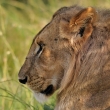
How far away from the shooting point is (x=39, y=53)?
4434mm

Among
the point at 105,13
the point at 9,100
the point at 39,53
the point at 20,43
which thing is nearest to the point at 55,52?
the point at 39,53

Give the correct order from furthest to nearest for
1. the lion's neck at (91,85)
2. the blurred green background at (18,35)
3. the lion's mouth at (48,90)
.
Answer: the blurred green background at (18,35) → the lion's mouth at (48,90) → the lion's neck at (91,85)

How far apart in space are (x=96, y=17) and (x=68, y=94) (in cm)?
56

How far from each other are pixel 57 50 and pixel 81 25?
246 mm

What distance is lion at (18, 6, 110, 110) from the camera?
4.14 m

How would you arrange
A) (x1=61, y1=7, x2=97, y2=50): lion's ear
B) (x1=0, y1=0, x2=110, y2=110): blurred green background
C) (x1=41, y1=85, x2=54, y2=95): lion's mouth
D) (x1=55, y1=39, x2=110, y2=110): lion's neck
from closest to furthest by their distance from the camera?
(x1=55, y1=39, x2=110, y2=110): lion's neck < (x1=61, y1=7, x2=97, y2=50): lion's ear < (x1=41, y1=85, x2=54, y2=95): lion's mouth < (x1=0, y1=0, x2=110, y2=110): blurred green background

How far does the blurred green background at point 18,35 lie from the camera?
5.27m

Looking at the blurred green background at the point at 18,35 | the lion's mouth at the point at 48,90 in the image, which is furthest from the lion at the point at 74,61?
the blurred green background at the point at 18,35

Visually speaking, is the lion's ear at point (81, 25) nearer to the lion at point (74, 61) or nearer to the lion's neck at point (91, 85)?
the lion at point (74, 61)

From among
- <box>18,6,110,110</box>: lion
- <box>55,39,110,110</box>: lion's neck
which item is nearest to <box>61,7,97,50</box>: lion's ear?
<box>18,6,110,110</box>: lion

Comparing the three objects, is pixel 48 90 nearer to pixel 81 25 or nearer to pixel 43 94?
pixel 43 94

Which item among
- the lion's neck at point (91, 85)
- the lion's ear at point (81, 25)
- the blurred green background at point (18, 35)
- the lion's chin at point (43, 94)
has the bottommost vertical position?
the blurred green background at point (18, 35)

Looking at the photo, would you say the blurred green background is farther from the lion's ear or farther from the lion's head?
the lion's ear

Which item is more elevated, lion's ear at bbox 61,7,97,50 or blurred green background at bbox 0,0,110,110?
lion's ear at bbox 61,7,97,50
